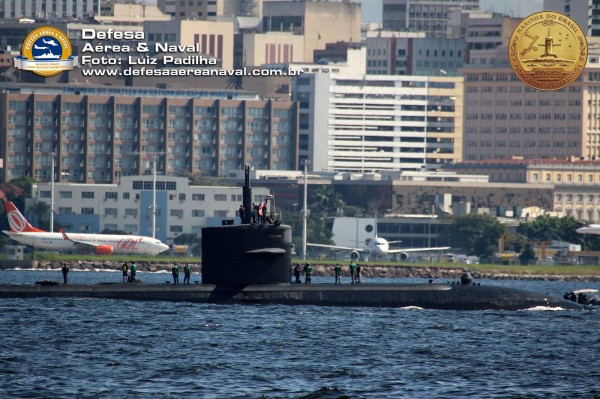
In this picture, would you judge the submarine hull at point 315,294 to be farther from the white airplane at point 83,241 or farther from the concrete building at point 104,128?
the concrete building at point 104,128

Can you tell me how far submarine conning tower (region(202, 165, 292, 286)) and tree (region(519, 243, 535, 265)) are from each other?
98.7 m

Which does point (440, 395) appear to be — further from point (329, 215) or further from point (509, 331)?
point (329, 215)

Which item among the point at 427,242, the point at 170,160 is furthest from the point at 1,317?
the point at 170,160

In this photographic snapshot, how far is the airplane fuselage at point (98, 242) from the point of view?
137 m

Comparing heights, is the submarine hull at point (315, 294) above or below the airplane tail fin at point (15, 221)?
below

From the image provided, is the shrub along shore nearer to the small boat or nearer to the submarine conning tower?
the small boat

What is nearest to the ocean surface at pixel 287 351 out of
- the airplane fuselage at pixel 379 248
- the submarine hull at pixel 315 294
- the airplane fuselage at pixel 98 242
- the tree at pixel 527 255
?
the submarine hull at pixel 315 294

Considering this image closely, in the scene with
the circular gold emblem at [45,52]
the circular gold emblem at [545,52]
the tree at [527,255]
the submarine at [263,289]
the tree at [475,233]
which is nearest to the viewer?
the submarine at [263,289]

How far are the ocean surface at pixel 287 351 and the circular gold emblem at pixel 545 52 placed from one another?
13.3 metres

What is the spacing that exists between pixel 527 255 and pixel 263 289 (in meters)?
101

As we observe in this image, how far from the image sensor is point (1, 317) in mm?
54625

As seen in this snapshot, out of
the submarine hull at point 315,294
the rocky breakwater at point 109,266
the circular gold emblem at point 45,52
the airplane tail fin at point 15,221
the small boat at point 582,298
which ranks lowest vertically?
the rocky breakwater at point 109,266

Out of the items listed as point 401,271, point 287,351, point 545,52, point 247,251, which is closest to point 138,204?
point 401,271

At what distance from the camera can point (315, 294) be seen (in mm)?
56719
